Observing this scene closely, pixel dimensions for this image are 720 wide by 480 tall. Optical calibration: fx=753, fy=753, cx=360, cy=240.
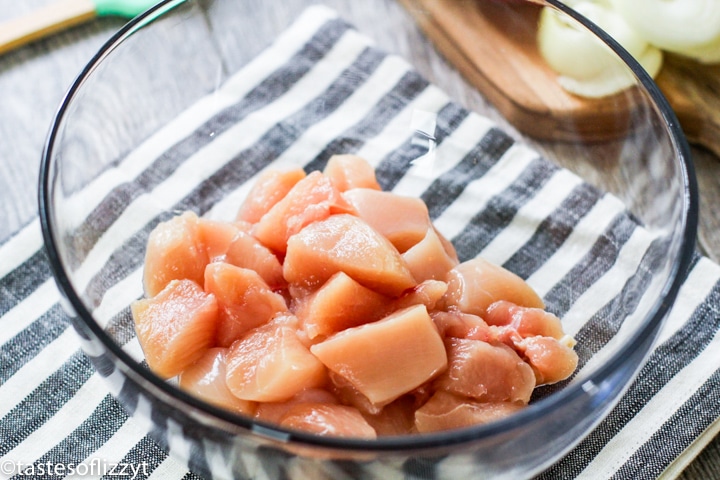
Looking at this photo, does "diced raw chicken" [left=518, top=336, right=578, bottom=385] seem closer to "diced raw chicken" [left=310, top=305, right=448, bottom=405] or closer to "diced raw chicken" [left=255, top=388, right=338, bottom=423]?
"diced raw chicken" [left=310, top=305, right=448, bottom=405]

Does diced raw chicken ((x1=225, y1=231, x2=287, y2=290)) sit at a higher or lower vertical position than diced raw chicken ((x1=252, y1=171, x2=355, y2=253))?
lower

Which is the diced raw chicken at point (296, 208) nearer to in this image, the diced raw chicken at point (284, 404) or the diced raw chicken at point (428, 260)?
the diced raw chicken at point (428, 260)

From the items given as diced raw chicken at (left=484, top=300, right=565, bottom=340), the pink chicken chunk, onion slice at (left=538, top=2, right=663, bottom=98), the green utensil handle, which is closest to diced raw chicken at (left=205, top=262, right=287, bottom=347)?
the pink chicken chunk

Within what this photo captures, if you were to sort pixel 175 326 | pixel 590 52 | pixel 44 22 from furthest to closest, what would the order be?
pixel 44 22 < pixel 590 52 < pixel 175 326

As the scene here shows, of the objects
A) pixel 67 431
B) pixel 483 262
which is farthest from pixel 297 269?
pixel 67 431

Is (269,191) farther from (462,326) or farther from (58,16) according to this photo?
(58,16)

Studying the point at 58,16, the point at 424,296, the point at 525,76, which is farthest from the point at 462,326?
the point at 58,16

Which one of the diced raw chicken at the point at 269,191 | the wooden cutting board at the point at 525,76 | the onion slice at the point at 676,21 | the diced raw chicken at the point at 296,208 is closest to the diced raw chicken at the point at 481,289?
the diced raw chicken at the point at 296,208
